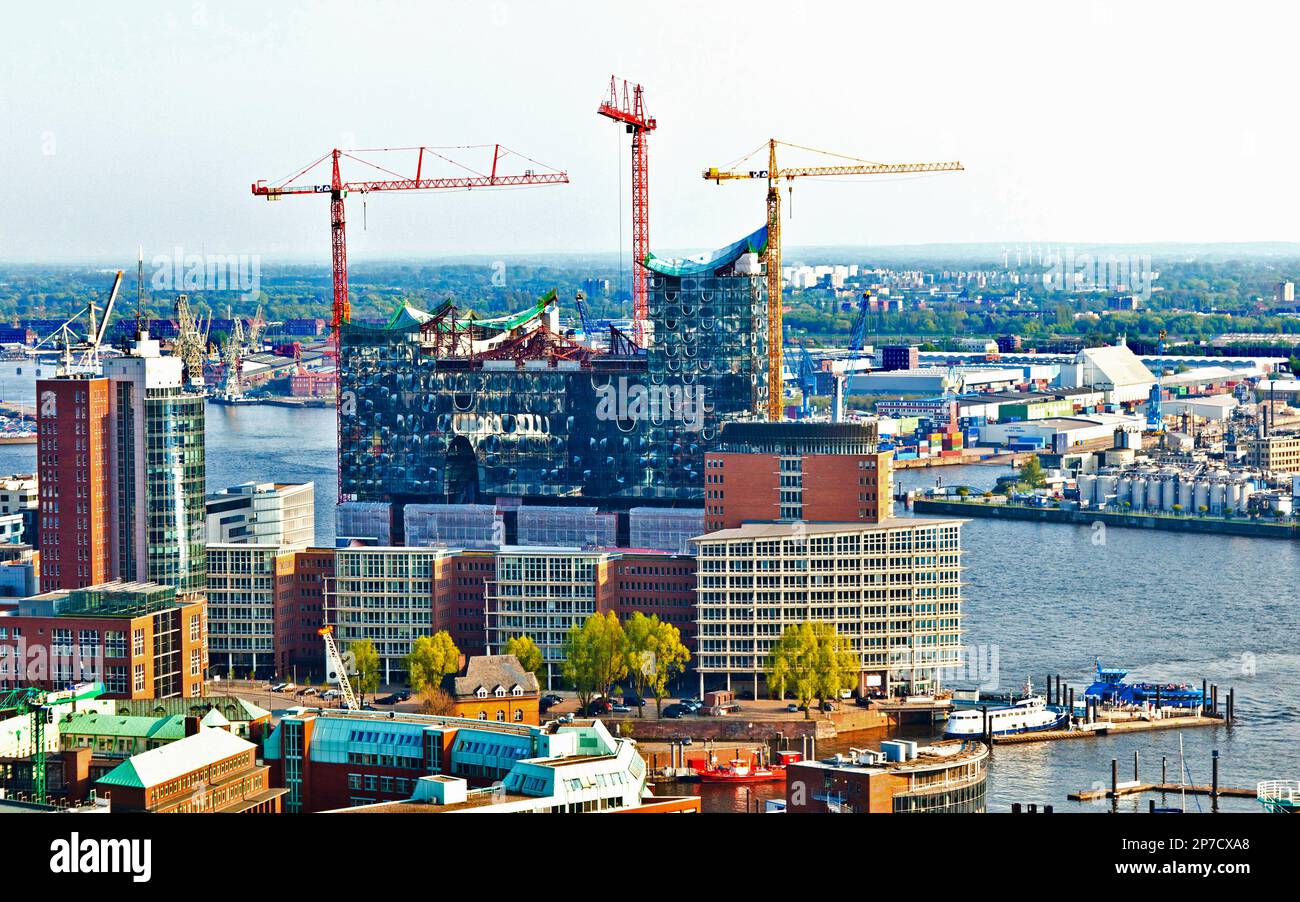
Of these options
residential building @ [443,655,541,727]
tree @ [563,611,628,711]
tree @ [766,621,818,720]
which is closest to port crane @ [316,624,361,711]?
residential building @ [443,655,541,727]

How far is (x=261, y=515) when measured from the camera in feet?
82.9

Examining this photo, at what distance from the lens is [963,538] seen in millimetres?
32500

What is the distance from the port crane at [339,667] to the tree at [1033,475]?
20.9 meters

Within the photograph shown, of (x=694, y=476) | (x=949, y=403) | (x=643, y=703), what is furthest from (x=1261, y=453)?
(x=643, y=703)

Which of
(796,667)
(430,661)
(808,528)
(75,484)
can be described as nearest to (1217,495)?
(808,528)

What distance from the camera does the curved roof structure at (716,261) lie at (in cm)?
2756

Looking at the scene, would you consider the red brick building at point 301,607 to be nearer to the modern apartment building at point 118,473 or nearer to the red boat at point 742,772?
the modern apartment building at point 118,473

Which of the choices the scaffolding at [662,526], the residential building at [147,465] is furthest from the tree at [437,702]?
the scaffolding at [662,526]

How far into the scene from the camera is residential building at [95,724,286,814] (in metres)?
12.1

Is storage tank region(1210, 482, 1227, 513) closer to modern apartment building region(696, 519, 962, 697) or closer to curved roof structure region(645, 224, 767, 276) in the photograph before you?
curved roof structure region(645, 224, 767, 276)

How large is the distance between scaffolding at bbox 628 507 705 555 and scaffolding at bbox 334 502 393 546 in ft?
12.0

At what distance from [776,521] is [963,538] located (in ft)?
35.3
